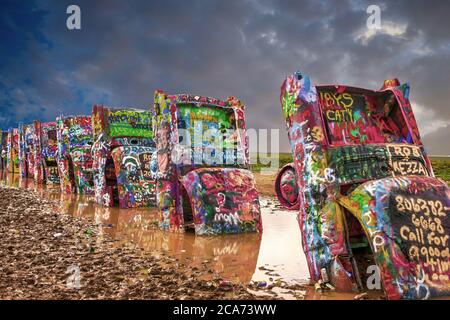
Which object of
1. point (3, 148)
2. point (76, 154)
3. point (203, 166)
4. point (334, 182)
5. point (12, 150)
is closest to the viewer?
point (334, 182)

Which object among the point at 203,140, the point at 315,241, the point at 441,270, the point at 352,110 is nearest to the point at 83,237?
the point at 203,140

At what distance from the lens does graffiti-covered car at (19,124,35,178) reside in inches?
1185

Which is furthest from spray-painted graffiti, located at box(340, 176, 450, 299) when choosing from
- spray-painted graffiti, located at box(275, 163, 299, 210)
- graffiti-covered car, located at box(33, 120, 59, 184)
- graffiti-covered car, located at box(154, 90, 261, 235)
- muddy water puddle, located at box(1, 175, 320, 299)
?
graffiti-covered car, located at box(33, 120, 59, 184)

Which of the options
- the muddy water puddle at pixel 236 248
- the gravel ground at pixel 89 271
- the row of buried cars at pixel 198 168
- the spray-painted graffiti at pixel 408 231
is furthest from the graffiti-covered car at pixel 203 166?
the spray-painted graffiti at pixel 408 231

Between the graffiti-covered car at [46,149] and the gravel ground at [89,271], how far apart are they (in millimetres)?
17020

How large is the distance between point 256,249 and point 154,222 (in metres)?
4.60

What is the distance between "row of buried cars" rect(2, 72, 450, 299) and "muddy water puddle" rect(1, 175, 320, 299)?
481mm

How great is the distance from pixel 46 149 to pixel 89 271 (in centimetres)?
2202

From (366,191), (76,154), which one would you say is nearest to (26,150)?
(76,154)

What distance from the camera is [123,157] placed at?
49.2ft

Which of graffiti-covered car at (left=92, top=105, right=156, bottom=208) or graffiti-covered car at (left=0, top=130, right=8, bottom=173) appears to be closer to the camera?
graffiti-covered car at (left=92, top=105, right=156, bottom=208)

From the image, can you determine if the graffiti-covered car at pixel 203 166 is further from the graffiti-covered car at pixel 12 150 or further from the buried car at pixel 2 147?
the buried car at pixel 2 147

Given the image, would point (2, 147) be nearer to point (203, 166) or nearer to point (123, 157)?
point (123, 157)

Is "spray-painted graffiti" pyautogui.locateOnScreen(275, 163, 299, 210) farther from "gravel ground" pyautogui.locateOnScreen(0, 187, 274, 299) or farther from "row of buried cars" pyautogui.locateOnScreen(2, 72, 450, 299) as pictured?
"gravel ground" pyautogui.locateOnScreen(0, 187, 274, 299)
